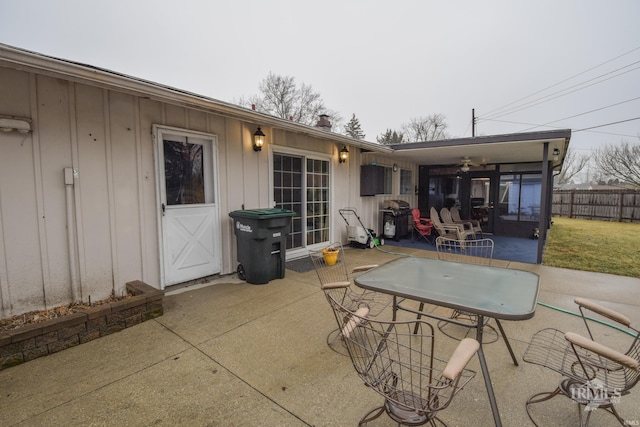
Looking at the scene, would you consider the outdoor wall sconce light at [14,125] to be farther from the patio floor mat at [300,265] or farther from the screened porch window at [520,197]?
the screened porch window at [520,197]

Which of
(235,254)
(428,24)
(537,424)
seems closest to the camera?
(537,424)

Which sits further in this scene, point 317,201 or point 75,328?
point 317,201

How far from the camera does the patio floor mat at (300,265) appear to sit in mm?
4980

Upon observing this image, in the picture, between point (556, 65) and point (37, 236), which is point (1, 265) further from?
point (556, 65)

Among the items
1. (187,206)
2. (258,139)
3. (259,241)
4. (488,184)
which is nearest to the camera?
(187,206)

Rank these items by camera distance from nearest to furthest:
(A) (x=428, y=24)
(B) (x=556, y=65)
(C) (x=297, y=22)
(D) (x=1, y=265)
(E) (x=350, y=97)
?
(D) (x=1, y=265) → (A) (x=428, y=24) → (C) (x=297, y=22) → (B) (x=556, y=65) → (E) (x=350, y=97)

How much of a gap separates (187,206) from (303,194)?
Answer: 2.37m

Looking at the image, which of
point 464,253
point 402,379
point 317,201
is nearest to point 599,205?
point 464,253

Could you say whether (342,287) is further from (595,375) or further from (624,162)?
(624,162)

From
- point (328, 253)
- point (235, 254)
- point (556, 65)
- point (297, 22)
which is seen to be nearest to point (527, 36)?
point (556, 65)

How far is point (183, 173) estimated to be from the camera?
13.1 ft

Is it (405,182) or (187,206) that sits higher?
(405,182)

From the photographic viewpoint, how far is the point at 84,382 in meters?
2.06

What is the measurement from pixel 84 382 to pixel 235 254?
2.59 meters
